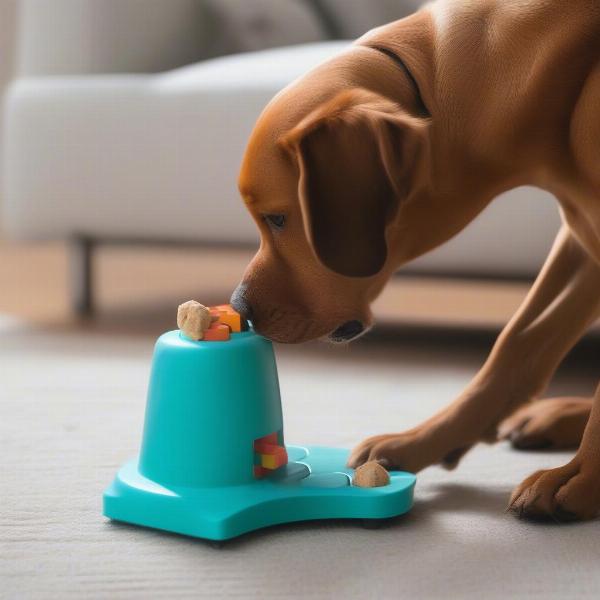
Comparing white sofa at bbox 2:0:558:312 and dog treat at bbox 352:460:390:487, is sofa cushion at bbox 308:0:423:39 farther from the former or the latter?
dog treat at bbox 352:460:390:487

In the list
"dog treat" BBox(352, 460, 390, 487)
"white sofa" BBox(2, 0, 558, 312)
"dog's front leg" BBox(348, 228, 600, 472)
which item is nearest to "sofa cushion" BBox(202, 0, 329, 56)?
"white sofa" BBox(2, 0, 558, 312)

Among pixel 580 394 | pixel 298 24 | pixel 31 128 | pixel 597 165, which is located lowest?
pixel 580 394

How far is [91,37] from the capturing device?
9.58 feet

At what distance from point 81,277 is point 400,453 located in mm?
1766

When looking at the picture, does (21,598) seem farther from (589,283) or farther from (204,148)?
(204,148)

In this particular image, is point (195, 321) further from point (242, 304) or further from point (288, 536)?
point (288, 536)

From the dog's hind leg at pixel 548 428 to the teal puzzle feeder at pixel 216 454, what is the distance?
0.41 m

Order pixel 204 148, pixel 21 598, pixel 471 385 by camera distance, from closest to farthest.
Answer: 1. pixel 21 598
2. pixel 471 385
3. pixel 204 148

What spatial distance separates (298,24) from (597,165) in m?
2.01

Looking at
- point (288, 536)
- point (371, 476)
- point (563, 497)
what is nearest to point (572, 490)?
point (563, 497)

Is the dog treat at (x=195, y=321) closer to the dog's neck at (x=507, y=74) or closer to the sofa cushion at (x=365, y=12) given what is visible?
the dog's neck at (x=507, y=74)

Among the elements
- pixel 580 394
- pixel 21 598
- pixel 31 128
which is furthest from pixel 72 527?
pixel 31 128

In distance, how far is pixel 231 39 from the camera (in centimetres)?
325

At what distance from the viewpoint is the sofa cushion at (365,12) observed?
3185 millimetres
